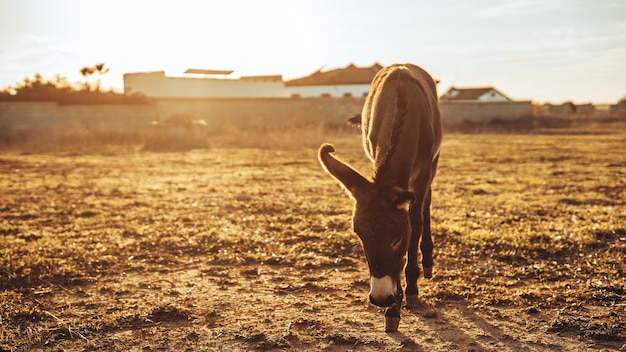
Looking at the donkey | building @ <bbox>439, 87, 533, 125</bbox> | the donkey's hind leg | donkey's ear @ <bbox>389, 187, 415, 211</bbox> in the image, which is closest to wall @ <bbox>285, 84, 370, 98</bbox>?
building @ <bbox>439, 87, 533, 125</bbox>

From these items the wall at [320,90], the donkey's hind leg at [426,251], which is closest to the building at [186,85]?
the wall at [320,90]

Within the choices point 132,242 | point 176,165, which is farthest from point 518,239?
point 176,165

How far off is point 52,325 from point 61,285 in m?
1.29

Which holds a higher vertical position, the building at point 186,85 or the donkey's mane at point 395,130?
the building at point 186,85

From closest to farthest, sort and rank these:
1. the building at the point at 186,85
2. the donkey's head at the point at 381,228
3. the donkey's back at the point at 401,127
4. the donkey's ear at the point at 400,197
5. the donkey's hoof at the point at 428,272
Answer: the donkey's ear at the point at 400,197, the donkey's head at the point at 381,228, the donkey's back at the point at 401,127, the donkey's hoof at the point at 428,272, the building at the point at 186,85

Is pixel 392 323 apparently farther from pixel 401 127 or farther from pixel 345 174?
pixel 401 127

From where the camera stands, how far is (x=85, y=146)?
2588cm

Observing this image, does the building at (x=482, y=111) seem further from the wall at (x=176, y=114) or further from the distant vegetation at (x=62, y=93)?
the distant vegetation at (x=62, y=93)

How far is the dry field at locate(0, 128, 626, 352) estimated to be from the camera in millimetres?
4586

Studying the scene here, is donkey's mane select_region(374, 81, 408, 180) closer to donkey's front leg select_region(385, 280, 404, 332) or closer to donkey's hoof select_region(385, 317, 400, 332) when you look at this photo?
donkey's front leg select_region(385, 280, 404, 332)

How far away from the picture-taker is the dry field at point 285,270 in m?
4.59

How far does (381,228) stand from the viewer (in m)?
3.85

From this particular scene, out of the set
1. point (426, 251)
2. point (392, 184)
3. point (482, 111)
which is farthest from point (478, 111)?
point (392, 184)

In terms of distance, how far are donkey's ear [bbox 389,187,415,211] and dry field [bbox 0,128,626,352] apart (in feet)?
4.25
